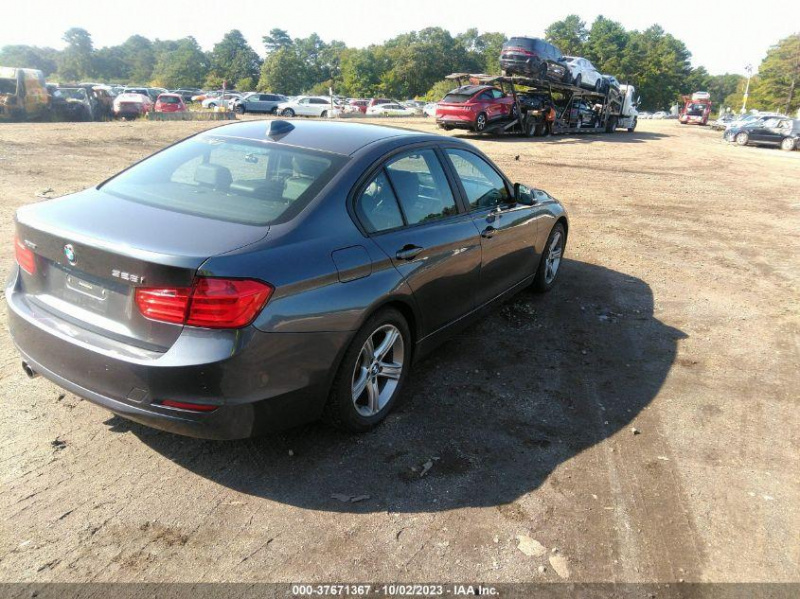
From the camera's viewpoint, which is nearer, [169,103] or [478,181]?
[478,181]

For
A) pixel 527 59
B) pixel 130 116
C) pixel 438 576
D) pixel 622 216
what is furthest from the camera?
pixel 130 116

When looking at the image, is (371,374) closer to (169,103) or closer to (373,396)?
(373,396)

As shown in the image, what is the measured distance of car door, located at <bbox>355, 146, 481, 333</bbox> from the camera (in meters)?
3.62

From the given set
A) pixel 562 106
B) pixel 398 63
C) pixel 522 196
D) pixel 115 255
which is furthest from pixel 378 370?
pixel 398 63

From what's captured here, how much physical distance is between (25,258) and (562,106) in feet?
83.3

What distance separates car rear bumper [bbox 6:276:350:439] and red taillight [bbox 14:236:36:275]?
0.24 meters

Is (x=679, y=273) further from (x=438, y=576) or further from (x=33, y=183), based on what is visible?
(x=33, y=183)

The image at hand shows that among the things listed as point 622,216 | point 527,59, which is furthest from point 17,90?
point 622,216

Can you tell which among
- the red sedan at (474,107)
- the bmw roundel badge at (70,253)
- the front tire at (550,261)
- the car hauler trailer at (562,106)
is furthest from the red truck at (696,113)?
Result: the bmw roundel badge at (70,253)

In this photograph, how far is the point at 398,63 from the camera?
95062 millimetres

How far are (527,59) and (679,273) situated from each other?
1680 centimetres

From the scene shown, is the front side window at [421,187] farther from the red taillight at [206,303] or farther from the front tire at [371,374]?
the red taillight at [206,303]

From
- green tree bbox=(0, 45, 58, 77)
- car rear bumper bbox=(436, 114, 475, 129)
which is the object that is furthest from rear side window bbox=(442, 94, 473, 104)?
green tree bbox=(0, 45, 58, 77)

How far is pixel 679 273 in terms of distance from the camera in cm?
754
